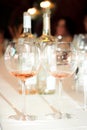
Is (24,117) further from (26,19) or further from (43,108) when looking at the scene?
(26,19)

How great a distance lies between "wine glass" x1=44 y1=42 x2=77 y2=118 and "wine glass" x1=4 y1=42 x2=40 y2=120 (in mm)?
36

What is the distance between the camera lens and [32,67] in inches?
35.6

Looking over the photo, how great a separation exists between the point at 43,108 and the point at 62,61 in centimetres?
12

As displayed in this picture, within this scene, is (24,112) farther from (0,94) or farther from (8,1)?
(8,1)

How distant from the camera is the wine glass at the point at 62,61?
91 cm

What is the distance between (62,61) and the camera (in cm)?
92

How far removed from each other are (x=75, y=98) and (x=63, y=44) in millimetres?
183

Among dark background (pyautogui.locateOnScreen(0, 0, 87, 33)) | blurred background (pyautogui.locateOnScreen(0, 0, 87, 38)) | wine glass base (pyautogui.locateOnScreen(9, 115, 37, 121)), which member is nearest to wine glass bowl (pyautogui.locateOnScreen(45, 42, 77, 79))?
wine glass base (pyautogui.locateOnScreen(9, 115, 37, 121))

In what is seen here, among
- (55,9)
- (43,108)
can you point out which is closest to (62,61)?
(43,108)

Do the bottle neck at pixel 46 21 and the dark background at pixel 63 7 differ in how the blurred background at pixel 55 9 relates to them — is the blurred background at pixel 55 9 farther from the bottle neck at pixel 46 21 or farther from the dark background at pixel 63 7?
the bottle neck at pixel 46 21

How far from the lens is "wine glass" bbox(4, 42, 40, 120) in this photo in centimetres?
90

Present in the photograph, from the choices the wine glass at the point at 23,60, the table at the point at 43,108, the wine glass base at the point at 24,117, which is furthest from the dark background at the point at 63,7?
the wine glass base at the point at 24,117

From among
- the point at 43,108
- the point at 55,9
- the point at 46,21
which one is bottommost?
the point at 43,108

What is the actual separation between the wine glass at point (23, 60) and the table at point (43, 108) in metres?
0.06
